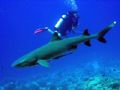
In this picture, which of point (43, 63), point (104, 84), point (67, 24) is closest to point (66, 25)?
point (67, 24)

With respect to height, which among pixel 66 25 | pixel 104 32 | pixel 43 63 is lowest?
pixel 43 63

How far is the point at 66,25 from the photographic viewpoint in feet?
39.8

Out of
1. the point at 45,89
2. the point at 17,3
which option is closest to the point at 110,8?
the point at 17,3

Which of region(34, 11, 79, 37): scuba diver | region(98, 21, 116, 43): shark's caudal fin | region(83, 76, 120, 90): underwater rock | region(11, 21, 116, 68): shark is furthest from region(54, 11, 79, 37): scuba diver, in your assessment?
region(11, 21, 116, 68): shark

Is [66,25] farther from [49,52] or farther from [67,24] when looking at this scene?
[49,52]

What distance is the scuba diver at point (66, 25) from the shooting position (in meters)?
11.7

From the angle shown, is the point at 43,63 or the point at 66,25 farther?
the point at 66,25

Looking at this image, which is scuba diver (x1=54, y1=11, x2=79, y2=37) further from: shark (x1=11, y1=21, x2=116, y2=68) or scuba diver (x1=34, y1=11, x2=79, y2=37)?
shark (x1=11, y1=21, x2=116, y2=68)

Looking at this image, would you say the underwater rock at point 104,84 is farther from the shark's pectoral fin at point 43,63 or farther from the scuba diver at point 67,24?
the shark's pectoral fin at point 43,63

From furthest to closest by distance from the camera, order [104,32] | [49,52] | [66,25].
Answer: [66,25] → [104,32] → [49,52]

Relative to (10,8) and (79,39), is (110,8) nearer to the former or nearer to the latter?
(10,8)

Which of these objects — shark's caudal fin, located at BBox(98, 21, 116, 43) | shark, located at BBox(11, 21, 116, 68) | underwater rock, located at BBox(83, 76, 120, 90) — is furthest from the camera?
underwater rock, located at BBox(83, 76, 120, 90)

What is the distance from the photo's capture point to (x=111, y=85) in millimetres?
11234

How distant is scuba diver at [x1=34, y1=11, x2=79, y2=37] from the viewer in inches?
459
